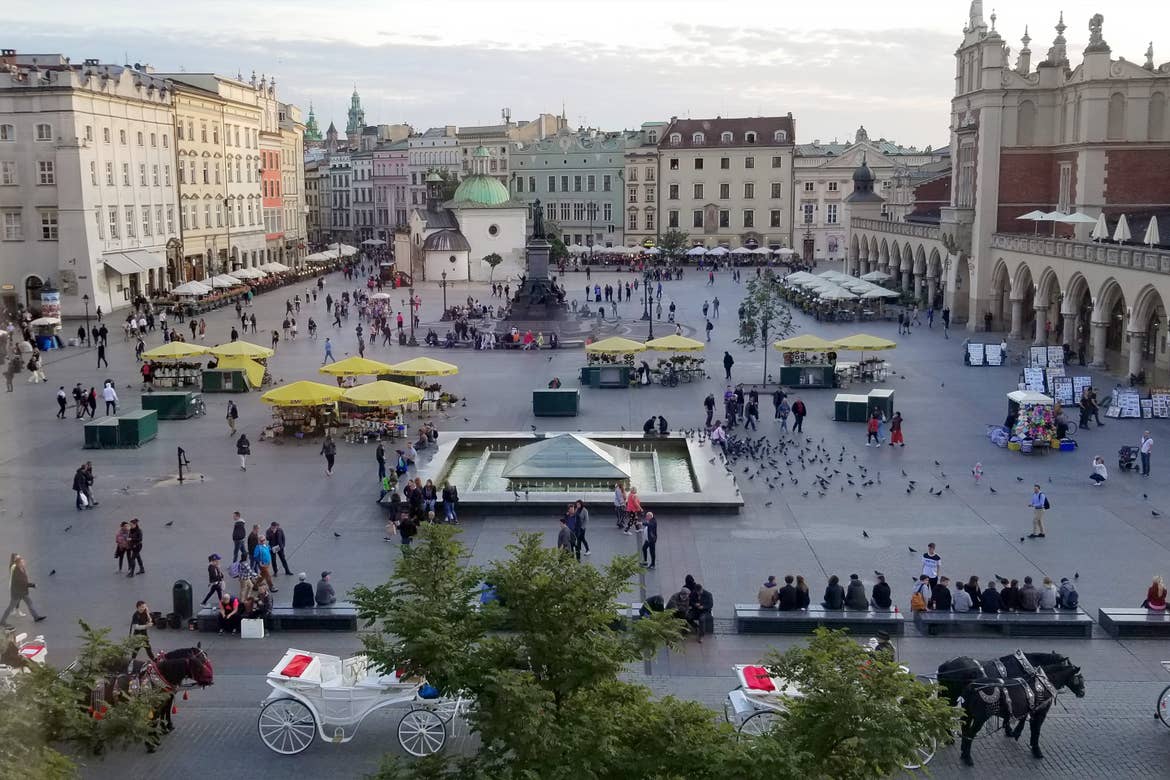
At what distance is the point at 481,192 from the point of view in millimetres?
89375

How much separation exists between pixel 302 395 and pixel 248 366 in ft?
28.8

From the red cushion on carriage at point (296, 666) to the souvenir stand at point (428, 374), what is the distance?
19.5 metres


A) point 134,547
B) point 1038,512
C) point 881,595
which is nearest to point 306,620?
point 134,547

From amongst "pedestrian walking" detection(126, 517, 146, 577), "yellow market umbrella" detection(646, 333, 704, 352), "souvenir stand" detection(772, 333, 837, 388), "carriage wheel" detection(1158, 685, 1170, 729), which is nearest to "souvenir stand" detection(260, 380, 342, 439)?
"pedestrian walking" detection(126, 517, 146, 577)

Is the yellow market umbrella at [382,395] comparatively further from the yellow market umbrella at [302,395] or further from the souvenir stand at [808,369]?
the souvenir stand at [808,369]

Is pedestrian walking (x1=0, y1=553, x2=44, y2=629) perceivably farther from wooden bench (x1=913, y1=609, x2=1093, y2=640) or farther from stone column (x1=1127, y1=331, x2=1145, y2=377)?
stone column (x1=1127, y1=331, x2=1145, y2=377)

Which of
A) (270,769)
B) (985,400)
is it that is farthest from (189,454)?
(985,400)

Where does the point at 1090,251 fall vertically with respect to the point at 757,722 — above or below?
above

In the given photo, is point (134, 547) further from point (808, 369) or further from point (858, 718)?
point (808, 369)

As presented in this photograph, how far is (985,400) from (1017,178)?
21856 millimetres

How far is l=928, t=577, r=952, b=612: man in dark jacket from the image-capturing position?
56.5 ft

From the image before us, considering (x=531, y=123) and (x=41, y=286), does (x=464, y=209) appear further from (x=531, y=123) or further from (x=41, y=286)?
(x=531, y=123)

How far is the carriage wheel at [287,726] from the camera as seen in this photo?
1320cm

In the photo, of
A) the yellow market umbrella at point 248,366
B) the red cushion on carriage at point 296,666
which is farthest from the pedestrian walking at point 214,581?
the yellow market umbrella at point 248,366
